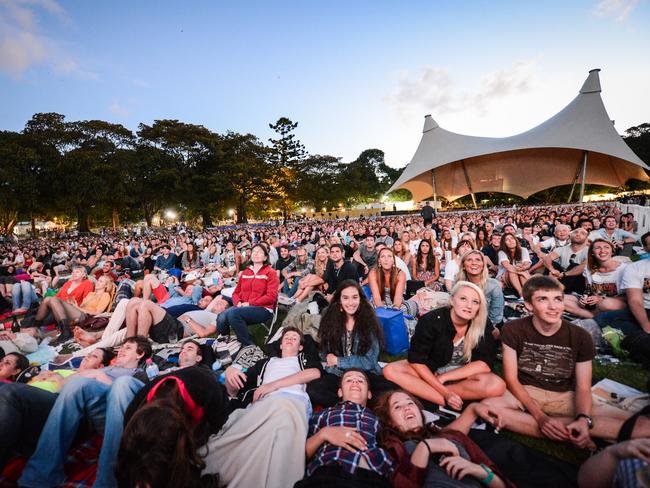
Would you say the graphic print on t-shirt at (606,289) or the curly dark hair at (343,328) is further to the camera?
the graphic print on t-shirt at (606,289)

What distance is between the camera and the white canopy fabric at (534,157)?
2280 centimetres

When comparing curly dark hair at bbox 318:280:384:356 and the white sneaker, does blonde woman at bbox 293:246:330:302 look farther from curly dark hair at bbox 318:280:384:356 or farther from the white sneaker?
curly dark hair at bbox 318:280:384:356

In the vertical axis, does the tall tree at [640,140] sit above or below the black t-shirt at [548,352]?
above

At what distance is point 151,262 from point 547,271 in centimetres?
947

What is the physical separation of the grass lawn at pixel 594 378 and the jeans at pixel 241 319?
0.40m

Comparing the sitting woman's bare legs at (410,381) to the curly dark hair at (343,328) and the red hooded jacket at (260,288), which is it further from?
the red hooded jacket at (260,288)

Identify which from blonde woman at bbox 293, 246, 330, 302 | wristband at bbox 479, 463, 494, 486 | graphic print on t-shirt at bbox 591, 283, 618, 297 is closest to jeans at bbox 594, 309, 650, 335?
graphic print on t-shirt at bbox 591, 283, 618, 297

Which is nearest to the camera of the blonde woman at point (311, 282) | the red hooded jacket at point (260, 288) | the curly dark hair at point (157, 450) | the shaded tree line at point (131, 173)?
the curly dark hair at point (157, 450)

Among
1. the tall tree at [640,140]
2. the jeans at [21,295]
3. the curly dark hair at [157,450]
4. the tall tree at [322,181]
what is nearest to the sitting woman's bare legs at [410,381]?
the curly dark hair at [157,450]

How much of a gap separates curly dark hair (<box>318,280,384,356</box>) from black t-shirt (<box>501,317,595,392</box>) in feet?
3.46

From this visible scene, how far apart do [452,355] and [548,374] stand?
615mm

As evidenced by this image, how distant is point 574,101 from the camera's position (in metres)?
24.8

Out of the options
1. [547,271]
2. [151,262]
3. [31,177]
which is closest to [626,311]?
[547,271]

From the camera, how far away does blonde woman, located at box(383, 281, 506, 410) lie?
2164mm
